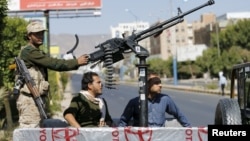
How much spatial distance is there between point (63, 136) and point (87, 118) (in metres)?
1.71

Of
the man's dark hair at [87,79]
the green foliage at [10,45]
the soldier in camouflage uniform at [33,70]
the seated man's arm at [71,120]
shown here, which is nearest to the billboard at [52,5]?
the green foliage at [10,45]

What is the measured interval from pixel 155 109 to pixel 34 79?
161 centimetres

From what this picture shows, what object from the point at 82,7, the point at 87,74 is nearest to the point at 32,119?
the point at 87,74

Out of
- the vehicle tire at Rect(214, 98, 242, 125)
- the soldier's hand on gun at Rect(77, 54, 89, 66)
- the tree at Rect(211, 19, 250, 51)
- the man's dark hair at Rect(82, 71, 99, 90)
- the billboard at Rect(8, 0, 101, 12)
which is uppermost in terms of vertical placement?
the tree at Rect(211, 19, 250, 51)

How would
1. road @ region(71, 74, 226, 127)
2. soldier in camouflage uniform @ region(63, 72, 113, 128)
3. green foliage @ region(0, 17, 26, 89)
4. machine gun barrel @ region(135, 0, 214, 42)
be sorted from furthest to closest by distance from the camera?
road @ region(71, 74, 226, 127) < green foliage @ region(0, 17, 26, 89) < soldier in camouflage uniform @ region(63, 72, 113, 128) < machine gun barrel @ region(135, 0, 214, 42)

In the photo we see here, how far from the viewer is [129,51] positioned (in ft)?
19.0

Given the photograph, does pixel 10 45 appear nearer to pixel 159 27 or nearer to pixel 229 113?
pixel 229 113

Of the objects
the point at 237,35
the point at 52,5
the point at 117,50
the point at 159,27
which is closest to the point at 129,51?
the point at 117,50

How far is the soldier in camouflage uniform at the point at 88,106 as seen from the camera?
6156 millimetres

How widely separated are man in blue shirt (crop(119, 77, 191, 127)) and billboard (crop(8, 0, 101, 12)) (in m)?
25.1

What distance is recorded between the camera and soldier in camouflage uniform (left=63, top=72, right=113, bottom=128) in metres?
6.16

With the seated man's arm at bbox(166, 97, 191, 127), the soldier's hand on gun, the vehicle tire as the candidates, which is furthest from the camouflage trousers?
the vehicle tire

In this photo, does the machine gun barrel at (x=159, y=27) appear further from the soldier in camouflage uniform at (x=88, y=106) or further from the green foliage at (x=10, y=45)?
the green foliage at (x=10, y=45)

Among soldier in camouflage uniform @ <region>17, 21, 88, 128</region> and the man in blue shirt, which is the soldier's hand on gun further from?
the man in blue shirt
